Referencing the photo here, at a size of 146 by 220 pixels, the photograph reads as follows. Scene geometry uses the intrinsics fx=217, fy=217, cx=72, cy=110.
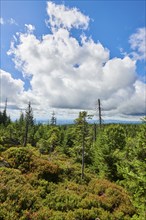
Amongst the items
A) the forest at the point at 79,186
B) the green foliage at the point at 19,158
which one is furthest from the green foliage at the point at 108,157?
the green foliage at the point at 19,158

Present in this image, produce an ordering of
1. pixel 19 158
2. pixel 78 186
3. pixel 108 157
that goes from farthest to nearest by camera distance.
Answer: pixel 108 157 < pixel 19 158 < pixel 78 186

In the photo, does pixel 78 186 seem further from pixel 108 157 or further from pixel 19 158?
pixel 19 158

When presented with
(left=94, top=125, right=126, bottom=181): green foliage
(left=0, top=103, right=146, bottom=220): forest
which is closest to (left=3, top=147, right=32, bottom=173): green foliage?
(left=0, top=103, right=146, bottom=220): forest

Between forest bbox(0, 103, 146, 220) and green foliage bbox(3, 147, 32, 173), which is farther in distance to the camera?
green foliage bbox(3, 147, 32, 173)

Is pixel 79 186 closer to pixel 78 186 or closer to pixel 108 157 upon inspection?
pixel 78 186

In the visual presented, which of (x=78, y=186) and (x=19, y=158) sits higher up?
(x=19, y=158)

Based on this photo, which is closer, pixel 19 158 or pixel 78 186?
pixel 78 186

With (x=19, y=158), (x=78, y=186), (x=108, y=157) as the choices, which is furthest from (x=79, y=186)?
(x=19, y=158)

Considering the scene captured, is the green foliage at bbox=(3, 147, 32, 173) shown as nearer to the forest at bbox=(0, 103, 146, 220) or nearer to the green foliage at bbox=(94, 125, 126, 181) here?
the forest at bbox=(0, 103, 146, 220)

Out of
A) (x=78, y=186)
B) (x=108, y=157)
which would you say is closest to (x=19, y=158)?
(x=78, y=186)

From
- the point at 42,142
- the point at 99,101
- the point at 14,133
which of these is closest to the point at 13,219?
the point at 99,101

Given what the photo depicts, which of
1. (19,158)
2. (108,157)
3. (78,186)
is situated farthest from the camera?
(108,157)

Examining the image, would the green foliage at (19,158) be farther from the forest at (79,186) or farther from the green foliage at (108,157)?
the green foliage at (108,157)

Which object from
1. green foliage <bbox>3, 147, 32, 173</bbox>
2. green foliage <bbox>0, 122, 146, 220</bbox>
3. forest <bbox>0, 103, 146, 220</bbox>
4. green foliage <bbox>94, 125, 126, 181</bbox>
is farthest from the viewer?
green foliage <bbox>94, 125, 126, 181</bbox>
